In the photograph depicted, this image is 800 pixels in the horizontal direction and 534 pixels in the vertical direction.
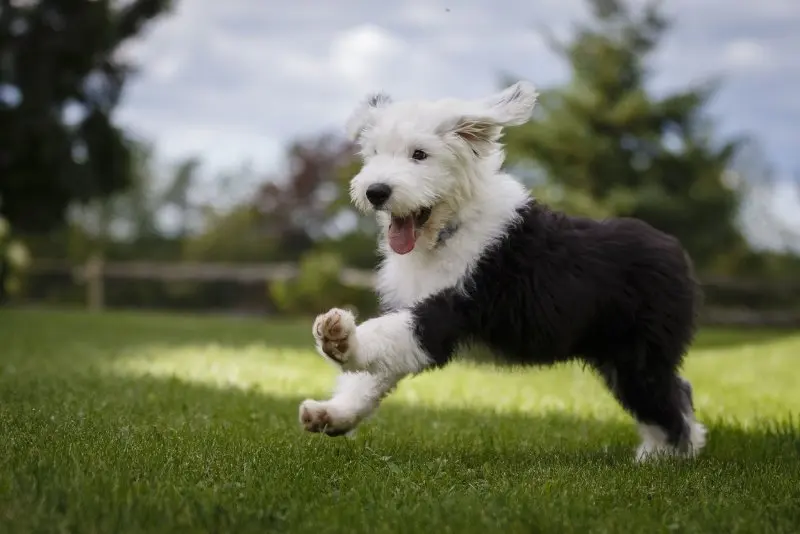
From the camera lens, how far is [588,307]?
4.31 metres

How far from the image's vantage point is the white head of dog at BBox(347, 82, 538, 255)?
4.11 m

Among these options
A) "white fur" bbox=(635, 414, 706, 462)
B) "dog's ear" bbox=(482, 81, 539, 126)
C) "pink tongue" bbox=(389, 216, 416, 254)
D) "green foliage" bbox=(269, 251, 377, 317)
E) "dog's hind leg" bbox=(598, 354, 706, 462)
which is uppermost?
"dog's ear" bbox=(482, 81, 539, 126)

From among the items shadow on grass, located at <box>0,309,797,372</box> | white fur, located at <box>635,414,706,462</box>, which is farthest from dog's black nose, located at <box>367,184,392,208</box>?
shadow on grass, located at <box>0,309,797,372</box>

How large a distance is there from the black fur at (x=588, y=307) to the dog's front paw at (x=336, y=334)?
33 centimetres

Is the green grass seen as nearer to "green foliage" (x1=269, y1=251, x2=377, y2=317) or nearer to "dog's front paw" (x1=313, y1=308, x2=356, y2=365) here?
"dog's front paw" (x1=313, y1=308, x2=356, y2=365)

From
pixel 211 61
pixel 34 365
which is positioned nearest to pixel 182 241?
pixel 211 61

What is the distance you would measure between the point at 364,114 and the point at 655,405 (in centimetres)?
207

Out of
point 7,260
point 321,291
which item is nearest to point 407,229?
point 321,291

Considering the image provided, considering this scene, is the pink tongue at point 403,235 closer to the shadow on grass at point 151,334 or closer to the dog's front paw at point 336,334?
the dog's front paw at point 336,334

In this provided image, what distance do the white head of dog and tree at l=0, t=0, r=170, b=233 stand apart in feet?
65.8

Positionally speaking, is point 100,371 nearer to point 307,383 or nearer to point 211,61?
point 307,383

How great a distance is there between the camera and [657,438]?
183 inches

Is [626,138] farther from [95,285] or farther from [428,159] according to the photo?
[428,159]

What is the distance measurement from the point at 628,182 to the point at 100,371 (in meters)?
17.6
